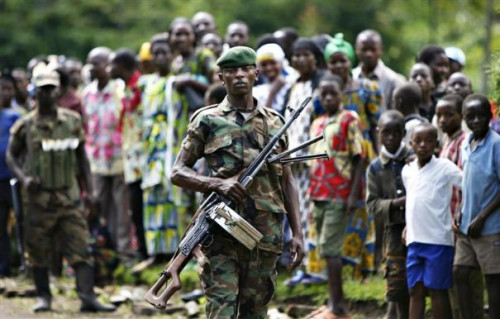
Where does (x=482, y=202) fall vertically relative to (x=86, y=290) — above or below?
above

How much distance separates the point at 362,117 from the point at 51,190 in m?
3.21

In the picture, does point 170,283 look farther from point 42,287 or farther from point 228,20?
point 228,20

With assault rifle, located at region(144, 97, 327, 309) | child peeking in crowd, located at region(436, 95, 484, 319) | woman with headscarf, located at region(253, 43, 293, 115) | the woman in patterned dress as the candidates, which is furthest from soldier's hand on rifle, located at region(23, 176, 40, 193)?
assault rifle, located at region(144, 97, 327, 309)

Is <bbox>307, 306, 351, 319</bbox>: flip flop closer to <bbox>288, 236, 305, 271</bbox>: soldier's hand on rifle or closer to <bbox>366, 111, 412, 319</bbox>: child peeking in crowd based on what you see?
<bbox>366, 111, 412, 319</bbox>: child peeking in crowd

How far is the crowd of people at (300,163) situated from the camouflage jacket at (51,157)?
0.01 metres

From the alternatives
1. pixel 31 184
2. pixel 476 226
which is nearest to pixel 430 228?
pixel 476 226

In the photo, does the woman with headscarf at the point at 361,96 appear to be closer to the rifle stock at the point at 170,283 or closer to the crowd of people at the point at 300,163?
the crowd of people at the point at 300,163

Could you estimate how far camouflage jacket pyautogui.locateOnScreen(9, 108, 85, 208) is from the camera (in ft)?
43.4

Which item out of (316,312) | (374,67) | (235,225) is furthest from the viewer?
(374,67)

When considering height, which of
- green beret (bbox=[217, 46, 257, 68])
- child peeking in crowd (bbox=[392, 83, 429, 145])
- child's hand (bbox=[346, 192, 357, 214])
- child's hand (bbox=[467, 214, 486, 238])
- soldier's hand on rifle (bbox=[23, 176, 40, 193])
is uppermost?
green beret (bbox=[217, 46, 257, 68])

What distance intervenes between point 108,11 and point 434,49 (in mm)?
16720

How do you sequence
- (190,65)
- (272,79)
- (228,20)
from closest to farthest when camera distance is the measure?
(272,79) < (190,65) < (228,20)

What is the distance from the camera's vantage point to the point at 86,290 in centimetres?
1326

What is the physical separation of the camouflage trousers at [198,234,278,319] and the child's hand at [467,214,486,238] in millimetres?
1755
